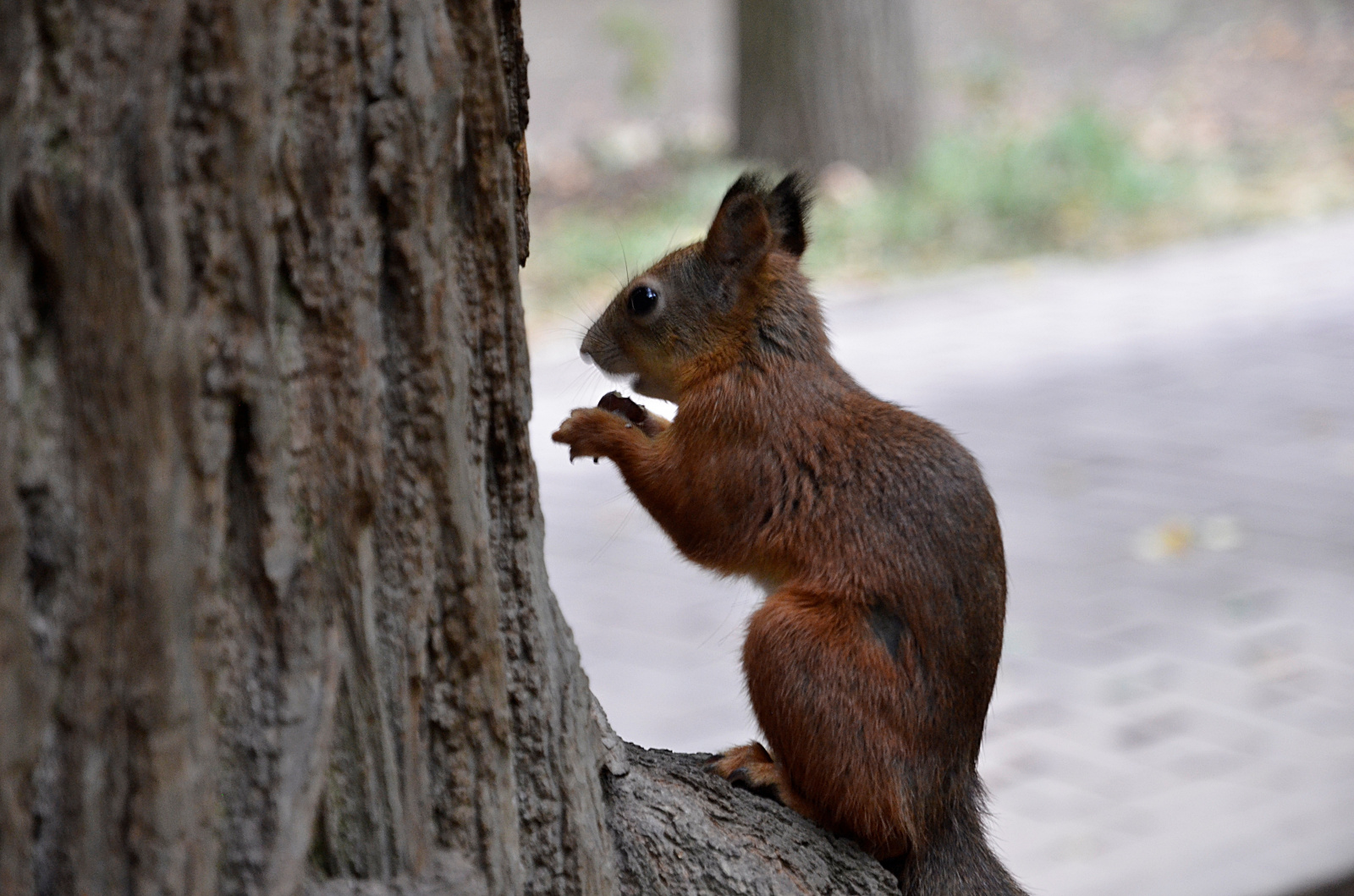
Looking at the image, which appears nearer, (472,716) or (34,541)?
(34,541)

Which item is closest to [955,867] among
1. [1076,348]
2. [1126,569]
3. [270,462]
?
[270,462]

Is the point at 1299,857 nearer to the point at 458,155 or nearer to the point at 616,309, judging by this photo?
the point at 616,309

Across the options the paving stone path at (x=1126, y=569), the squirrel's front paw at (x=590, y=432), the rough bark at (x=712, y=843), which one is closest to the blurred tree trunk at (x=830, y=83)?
the paving stone path at (x=1126, y=569)

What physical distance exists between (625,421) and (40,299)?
1.13 meters

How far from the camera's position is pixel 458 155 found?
1.21 metres

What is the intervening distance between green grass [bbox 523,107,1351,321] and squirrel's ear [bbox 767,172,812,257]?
542 centimetres

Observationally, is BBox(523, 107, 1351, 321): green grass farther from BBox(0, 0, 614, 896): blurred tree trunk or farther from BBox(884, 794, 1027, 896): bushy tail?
BBox(0, 0, 614, 896): blurred tree trunk

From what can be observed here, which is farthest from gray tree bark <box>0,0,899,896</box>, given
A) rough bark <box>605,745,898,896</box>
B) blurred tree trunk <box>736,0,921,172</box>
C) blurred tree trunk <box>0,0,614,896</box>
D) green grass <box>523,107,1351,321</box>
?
blurred tree trunk <box>736,0,921,172</box>

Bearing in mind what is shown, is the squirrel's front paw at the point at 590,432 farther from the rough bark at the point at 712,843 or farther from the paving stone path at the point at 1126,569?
the rough bark at the point at 712,843

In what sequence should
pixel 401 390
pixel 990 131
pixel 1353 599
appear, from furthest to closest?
1. pixel 990 131
2. pixel 1353 599
3. pixel 401 390

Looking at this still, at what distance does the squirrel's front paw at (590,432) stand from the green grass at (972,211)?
224 inches

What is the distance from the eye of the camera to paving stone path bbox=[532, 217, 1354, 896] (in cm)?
364

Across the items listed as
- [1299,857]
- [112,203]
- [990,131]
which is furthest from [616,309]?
[990,131]

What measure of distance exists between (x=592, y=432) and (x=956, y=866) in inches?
27.9
